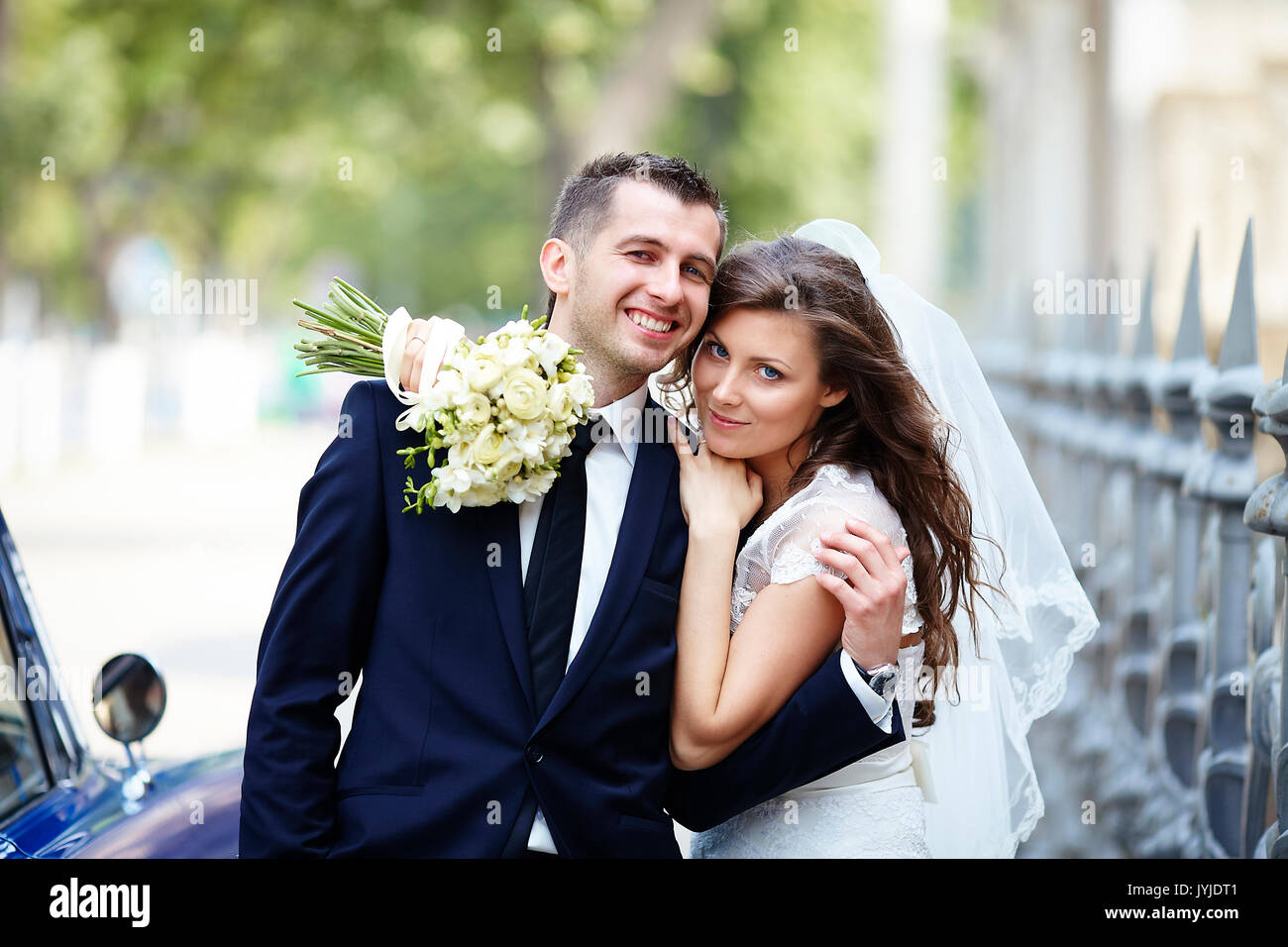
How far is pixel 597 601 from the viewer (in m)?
2.68

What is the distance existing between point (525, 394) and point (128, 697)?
1241 mm

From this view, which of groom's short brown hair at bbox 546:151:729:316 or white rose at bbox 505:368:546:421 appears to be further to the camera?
groom's short brown hair at bbox 546:151:729:316

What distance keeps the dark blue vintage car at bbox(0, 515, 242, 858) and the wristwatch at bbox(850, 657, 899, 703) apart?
4.65ft

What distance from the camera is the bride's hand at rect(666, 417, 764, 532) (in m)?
2.83

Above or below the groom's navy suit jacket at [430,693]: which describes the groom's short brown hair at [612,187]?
above

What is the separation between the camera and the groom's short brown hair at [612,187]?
9.25 ft

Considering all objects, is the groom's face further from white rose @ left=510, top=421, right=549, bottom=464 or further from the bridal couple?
white rose @ left=510, top=421, right=549, bottom=464

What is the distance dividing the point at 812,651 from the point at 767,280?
792 millimetres

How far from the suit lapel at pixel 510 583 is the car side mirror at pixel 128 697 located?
3.13 feet

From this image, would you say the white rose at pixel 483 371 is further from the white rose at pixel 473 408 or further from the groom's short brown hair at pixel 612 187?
the groom's short brown hair at pixel 612 187

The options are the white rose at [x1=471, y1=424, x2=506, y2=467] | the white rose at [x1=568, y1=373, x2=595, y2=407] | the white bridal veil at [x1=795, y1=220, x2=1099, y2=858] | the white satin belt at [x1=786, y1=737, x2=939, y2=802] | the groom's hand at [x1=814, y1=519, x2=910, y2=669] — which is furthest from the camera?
the white bridal veil at [x1=795, y1=220, x2=1099, y2=858]

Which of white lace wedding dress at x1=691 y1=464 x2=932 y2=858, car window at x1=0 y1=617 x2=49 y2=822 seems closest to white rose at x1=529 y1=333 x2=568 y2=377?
white lace wedding dress at x1=691 y1=464 x2=932 y2=858

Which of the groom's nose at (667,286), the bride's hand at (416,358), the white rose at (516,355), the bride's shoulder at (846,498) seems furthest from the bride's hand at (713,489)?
the bride's hand at (416,358)

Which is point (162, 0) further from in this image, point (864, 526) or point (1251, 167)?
point (864, 526)
